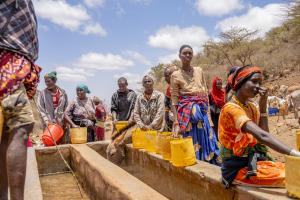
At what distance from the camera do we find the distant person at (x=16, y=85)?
2033mm

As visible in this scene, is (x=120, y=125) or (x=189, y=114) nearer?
(x=189, y=114)

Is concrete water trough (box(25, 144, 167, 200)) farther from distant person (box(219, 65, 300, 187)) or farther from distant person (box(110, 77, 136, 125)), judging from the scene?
distant person (box(110, 77, 136, 125))

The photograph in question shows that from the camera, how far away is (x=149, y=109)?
20.0ft

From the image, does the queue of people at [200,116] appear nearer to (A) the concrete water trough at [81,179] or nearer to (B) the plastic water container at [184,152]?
(B) the plastic water container at [184,152]

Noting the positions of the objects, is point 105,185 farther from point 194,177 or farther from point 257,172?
point 257,172

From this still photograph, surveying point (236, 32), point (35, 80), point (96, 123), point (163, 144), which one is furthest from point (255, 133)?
point (236, 32)

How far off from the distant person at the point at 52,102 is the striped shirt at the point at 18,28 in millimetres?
4917

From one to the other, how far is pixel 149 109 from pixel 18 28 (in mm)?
4042

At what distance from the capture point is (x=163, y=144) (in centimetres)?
447

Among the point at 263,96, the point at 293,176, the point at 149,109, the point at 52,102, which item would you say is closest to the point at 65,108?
the point at 52,102

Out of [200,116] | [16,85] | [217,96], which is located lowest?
[200,116]

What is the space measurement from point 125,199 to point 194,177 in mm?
1108

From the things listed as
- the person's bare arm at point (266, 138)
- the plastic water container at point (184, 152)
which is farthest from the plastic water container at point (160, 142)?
the person's bare arm at point (266, 138)

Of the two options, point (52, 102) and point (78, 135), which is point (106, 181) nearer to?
point (78, 135)
